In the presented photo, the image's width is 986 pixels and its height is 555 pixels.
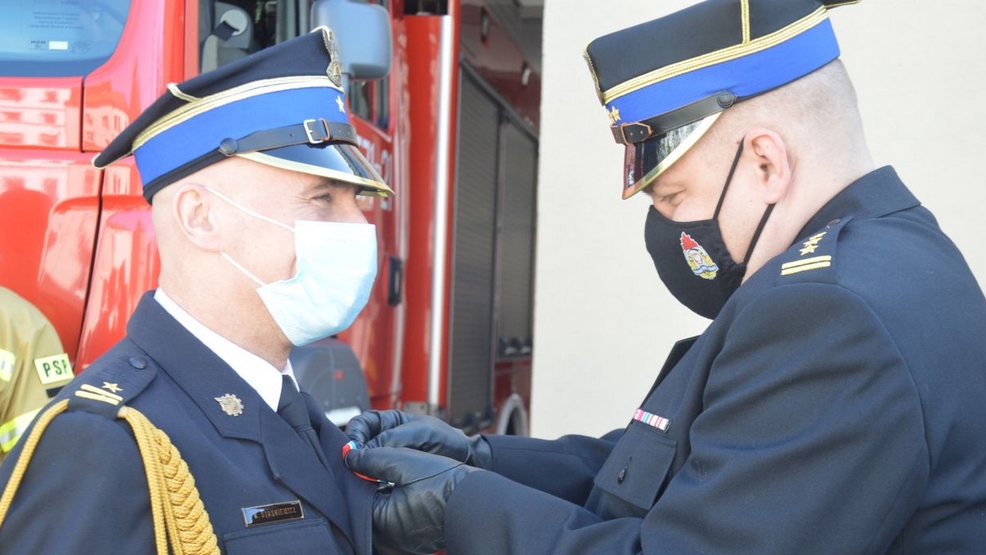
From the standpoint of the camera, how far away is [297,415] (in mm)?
1876

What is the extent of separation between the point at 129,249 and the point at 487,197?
2719 millimetres

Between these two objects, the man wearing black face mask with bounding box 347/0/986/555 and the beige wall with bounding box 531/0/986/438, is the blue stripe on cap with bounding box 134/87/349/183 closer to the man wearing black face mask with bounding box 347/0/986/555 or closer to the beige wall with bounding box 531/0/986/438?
the man wearing black face mask with bounding box 347/0/986/555

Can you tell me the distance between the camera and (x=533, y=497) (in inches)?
68.4

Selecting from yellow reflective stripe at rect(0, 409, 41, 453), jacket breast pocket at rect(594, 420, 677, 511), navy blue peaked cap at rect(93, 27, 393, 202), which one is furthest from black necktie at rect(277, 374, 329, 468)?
yellow reflective stripe at rect(0, 409, 41, 453)

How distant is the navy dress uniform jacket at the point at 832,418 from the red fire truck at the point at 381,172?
134cm

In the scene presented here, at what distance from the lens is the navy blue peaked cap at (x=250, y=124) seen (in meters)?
1.81

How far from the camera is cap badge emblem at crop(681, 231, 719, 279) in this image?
1.83 m

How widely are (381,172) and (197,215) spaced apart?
1.77 m

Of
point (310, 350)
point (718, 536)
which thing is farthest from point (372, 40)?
point (718, 536)

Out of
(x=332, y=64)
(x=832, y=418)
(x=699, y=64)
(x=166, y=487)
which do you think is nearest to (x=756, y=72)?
(x=699, y=64)

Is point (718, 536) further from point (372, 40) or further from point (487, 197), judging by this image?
point (487, 197)

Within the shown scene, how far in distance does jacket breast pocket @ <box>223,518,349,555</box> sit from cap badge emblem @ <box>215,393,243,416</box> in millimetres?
198

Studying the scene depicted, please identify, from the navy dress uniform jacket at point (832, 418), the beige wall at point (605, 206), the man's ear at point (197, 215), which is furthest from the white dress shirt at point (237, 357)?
the beige wall at point (605, 206)

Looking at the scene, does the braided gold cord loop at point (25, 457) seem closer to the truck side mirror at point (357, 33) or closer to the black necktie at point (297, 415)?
the black necktie at point (297, 415)
